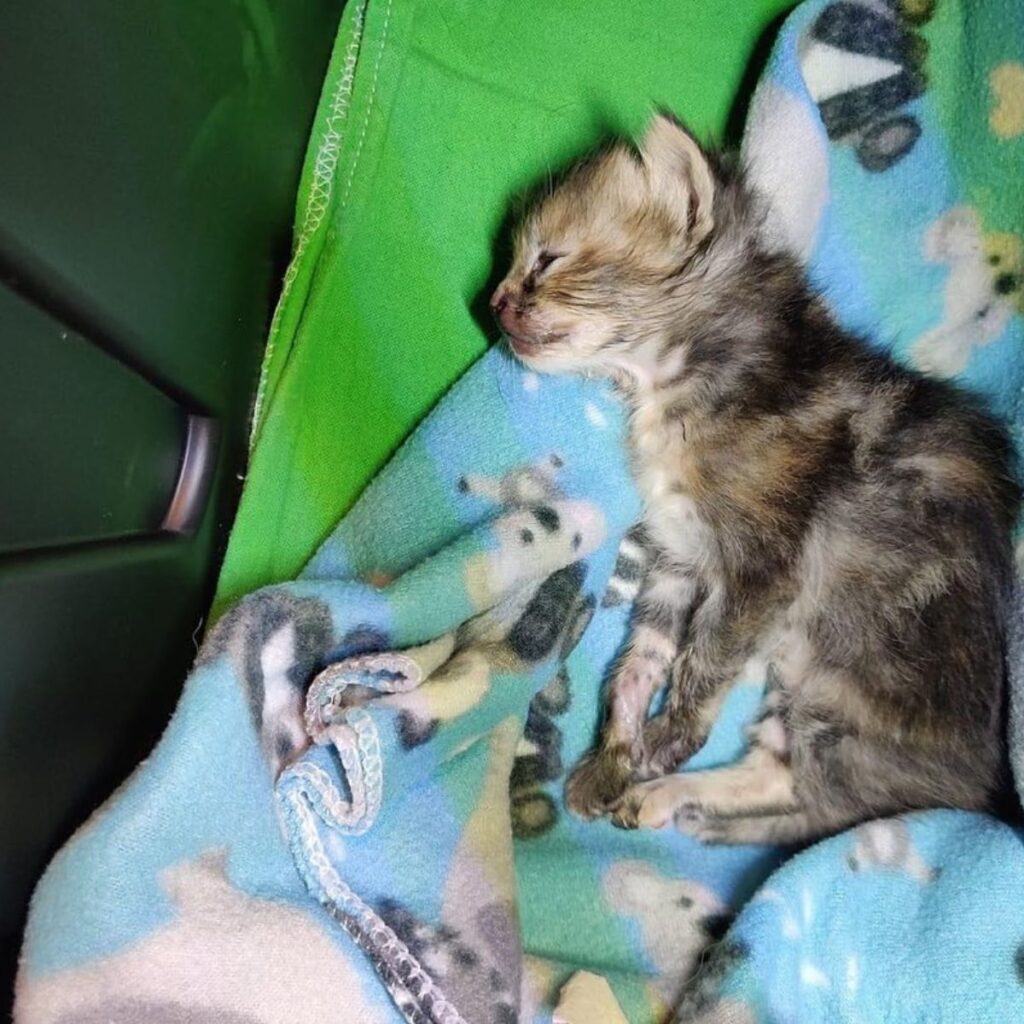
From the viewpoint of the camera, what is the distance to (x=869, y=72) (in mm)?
1639

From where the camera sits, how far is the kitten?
1444 mm

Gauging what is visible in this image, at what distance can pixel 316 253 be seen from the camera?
1609 mm

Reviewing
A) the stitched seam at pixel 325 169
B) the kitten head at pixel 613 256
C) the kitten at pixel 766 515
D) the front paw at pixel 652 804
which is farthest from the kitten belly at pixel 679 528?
the stitched seam at pixel 325 169

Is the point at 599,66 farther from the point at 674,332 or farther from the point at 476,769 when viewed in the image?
the point at 476,769

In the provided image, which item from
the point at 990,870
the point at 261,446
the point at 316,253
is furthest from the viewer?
the point at 316,253

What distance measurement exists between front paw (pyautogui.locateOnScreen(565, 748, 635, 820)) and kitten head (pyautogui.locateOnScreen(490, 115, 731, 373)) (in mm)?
560

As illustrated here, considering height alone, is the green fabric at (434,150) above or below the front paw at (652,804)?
above

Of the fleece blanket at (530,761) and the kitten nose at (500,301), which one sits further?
the kitten nose at (500,301)

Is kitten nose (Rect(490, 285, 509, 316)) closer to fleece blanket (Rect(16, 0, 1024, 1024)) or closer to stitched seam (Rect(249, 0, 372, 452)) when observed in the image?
fleece blanket (Rect(16, 0, 1024, 1024))

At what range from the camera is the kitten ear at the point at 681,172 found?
1.49 m

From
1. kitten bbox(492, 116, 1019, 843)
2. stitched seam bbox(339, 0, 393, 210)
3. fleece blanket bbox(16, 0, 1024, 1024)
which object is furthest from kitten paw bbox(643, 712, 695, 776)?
stitched seam bbox(339, 0, 393, 210)

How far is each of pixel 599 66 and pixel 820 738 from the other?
3.41 feet

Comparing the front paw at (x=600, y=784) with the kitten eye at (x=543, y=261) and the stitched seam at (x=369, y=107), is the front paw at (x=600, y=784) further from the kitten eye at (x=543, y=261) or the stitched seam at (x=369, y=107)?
the stitched seam at (x=369, y=107)

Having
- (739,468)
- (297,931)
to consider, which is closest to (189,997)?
(297,931)
